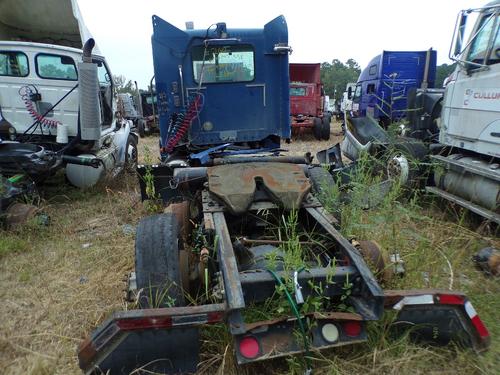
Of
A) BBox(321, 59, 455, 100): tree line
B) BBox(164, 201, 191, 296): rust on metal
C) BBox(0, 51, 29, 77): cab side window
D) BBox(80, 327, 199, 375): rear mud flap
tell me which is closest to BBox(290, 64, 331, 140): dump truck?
BBox(0, 51, 29, 77): cab side window

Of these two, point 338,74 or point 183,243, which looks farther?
point 338,74

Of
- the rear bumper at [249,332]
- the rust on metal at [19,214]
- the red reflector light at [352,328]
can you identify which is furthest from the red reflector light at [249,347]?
the rust on metal at [19,214]

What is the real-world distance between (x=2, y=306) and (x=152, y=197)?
6.17 ft

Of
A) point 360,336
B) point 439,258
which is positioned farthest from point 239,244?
point 439,258

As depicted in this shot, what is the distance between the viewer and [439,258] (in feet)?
10.6

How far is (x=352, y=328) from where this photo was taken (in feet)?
6.66

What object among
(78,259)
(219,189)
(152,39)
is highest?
(152,39)

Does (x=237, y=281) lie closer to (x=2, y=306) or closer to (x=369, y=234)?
(x=369, y=234)

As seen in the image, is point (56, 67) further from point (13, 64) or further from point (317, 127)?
point (317, 127)

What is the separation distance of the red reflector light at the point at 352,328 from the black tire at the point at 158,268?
0.96m

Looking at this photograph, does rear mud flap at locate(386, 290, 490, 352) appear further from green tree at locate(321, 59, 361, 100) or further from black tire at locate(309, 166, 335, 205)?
green tree at locate(321, 59, 361, 100)

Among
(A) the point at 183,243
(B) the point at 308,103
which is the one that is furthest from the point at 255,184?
(B) the point at 308,103

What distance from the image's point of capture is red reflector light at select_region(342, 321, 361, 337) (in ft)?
6.64

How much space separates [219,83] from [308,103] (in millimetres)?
9029
